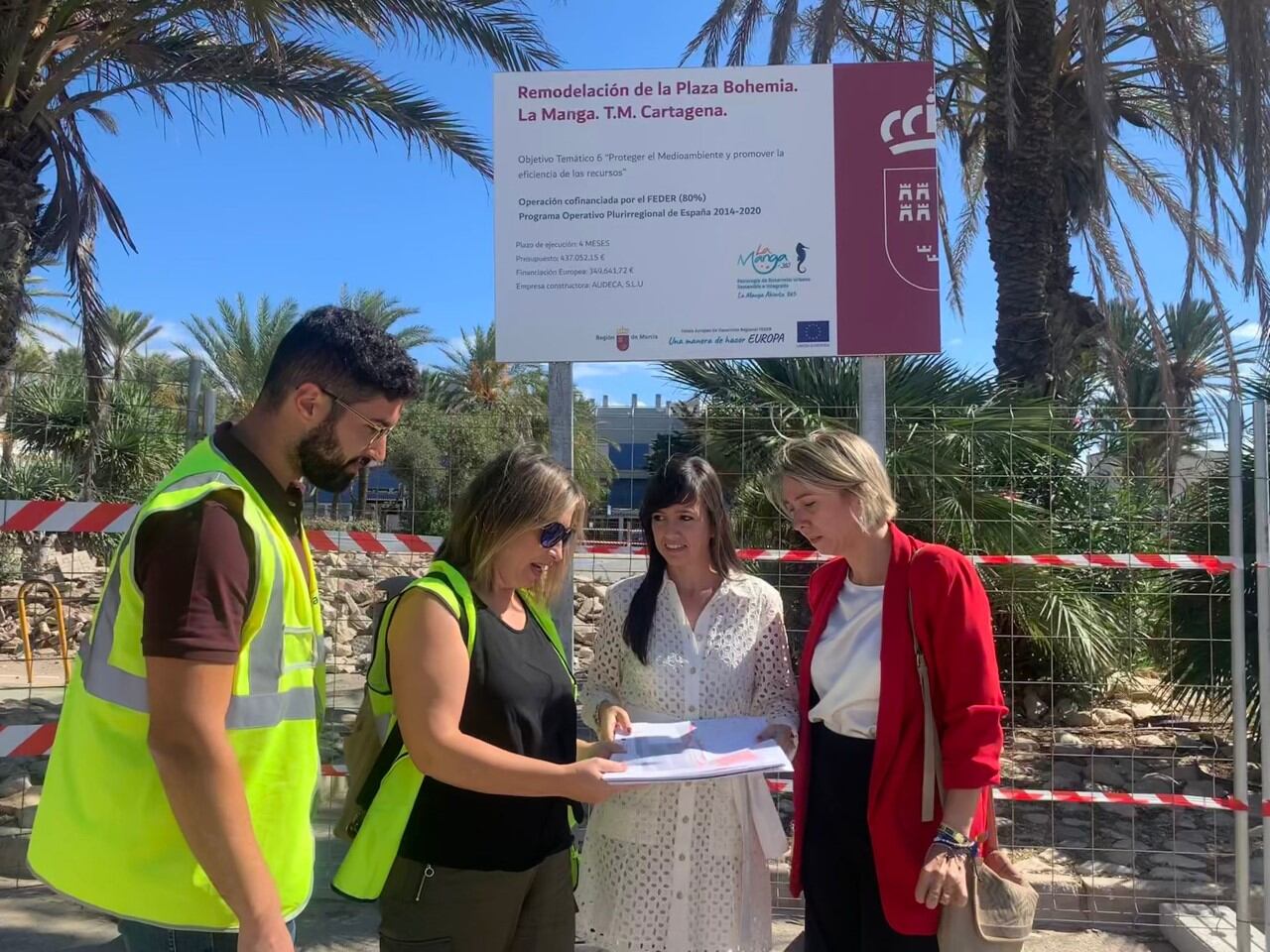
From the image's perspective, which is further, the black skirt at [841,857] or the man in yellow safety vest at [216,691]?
the black skirt at [841,857]

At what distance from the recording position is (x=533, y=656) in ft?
7.45

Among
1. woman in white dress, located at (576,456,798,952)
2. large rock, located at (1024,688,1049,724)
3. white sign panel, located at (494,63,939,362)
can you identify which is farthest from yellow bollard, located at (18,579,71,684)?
large rock, located at (1024,688,1049,724)

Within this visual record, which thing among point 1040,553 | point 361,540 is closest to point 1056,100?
point 1040,553

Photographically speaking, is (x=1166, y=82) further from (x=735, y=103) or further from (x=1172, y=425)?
(x=735, y=103)

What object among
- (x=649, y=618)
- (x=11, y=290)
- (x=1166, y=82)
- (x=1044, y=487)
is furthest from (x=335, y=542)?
(x=1166, y=82)

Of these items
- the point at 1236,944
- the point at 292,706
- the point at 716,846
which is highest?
the point at 292,706

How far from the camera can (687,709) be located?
2641 mm

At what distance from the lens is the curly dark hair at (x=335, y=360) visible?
1750mm

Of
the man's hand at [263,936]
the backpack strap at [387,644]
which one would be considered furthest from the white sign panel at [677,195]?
the man's hand at [263,936]

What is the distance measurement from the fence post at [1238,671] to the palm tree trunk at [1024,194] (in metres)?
5.56

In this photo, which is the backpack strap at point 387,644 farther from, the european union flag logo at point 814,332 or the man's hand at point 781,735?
the european union flag logo at point 814,332

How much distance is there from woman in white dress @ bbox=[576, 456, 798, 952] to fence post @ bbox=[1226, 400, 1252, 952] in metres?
2.05

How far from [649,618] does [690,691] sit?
0.75 feet

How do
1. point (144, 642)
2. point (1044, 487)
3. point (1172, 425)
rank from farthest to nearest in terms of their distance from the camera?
point (1044, 487), point (1172, 425), point (144, 642)
